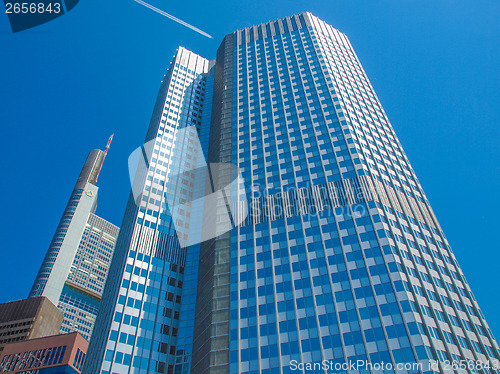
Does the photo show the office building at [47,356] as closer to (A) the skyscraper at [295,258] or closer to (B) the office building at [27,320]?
(B) the office building at [27,320]

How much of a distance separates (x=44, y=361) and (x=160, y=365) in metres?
81.3

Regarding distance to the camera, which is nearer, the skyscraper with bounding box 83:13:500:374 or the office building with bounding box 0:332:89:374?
the skyscraper with bounding box 83:13:500:374

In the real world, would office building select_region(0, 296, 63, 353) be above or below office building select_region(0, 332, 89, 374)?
above

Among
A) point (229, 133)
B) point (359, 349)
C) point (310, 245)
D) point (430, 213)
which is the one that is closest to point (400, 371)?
point (359, 349)

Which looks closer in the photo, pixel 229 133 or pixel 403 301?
pixel 403 301

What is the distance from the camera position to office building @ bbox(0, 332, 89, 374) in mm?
130625

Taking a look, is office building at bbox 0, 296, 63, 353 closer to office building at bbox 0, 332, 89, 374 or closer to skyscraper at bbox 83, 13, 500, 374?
office building at bbox 0, 332, 89, 374

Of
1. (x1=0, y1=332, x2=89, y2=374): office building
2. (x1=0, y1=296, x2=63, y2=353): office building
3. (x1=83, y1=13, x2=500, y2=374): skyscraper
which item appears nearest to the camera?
(x1=83, y1=13, x2=500, y2=374): skyscraper

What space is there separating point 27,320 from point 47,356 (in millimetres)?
44346

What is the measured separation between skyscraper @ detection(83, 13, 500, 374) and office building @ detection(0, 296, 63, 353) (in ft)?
320

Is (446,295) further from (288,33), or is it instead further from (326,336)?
(288,33)

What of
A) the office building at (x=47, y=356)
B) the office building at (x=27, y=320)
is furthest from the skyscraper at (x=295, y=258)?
the office building at (x=27, y=320)

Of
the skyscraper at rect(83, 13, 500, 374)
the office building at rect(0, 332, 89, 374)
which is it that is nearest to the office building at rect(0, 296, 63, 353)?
the office building at rect(0, 332, 89, 374)

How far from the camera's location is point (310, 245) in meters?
72.6
